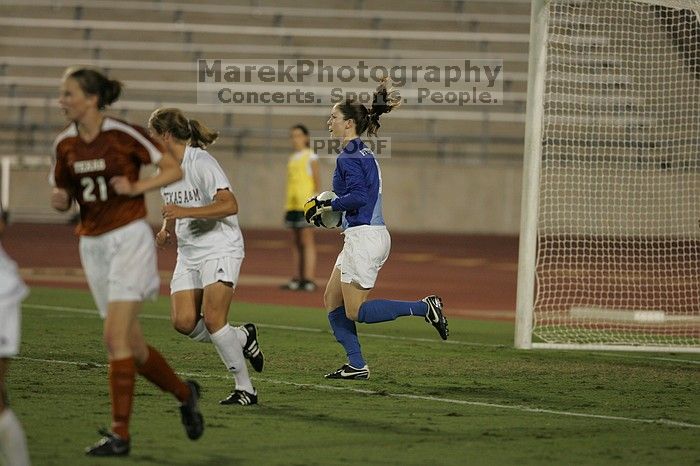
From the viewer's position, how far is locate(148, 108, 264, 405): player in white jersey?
8.16 metres

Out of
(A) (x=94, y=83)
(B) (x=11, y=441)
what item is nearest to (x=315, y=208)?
(A) (x=94, y=83)

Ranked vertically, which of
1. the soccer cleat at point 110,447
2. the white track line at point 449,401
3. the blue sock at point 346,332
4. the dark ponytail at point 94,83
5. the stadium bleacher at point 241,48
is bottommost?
the white track line at point 449,401

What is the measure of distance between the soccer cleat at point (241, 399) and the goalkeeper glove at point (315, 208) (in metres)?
1.64

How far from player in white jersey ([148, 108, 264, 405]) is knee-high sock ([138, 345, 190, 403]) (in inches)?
47.4

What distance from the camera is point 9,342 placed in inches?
222

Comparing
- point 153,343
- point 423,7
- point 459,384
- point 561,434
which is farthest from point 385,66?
point 561,434

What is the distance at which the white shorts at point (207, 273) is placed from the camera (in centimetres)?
820

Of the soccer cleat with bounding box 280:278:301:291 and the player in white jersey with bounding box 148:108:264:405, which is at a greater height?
the player in white jersey with bounding box 148:108:264:405

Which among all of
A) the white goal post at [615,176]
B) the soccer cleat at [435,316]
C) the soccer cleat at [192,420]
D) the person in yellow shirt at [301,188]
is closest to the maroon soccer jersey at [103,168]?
the soccer cleat at [192,420]

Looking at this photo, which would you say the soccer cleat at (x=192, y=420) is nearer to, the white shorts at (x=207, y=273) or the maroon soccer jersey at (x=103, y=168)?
the maroon soccer jersey at (x=103, y=168)

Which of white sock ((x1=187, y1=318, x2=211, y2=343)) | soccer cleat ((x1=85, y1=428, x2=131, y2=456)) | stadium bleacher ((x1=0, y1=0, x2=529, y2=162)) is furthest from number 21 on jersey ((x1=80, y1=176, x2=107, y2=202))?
stadium bleacher ((x1=0, y1=0, x2=529, y2=162))

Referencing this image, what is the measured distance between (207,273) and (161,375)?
4.66 feet

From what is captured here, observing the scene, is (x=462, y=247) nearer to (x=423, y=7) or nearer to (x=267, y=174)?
(x=267, y=174)

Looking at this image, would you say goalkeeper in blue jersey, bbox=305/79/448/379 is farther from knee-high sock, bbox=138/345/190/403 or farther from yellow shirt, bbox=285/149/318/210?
yellow shirt, bbox=285/149/318/210
